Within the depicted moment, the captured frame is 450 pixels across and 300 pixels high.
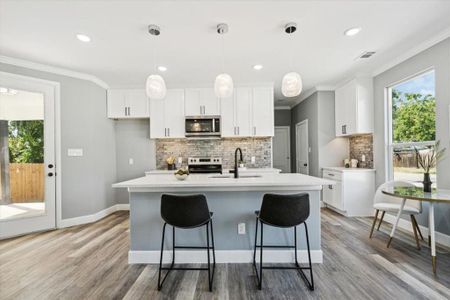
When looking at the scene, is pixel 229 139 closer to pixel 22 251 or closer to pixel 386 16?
pixel 386 16

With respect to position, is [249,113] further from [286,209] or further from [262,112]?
[286,209]

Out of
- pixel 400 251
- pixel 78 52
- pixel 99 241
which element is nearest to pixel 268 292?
pixel 400 251

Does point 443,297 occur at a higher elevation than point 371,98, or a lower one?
lower

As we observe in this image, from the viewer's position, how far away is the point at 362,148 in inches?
167

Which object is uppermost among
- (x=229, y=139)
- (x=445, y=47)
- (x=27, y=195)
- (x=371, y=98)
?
(x=445, y=47)

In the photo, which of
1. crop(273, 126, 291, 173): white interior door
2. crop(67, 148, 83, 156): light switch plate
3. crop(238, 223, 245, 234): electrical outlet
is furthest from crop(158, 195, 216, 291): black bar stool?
crop(273, 126, 291, 173): white interior door

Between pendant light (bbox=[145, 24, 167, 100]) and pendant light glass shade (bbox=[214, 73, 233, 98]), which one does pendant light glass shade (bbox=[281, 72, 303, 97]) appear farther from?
pendant light (bbox=[145, 24, 167, 100])

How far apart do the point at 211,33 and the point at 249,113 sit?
208 centimetres

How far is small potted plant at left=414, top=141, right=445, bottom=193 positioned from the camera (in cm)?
240

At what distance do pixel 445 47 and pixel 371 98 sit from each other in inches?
54.2

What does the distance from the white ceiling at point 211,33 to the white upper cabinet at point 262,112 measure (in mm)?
657

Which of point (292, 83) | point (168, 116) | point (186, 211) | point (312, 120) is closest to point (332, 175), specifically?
point (312, 120)

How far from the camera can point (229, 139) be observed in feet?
15.5

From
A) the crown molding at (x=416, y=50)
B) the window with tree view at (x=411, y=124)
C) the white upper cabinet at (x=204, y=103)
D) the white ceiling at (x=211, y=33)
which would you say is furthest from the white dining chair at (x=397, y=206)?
the white upper cabinet at (x=204, y=103)
